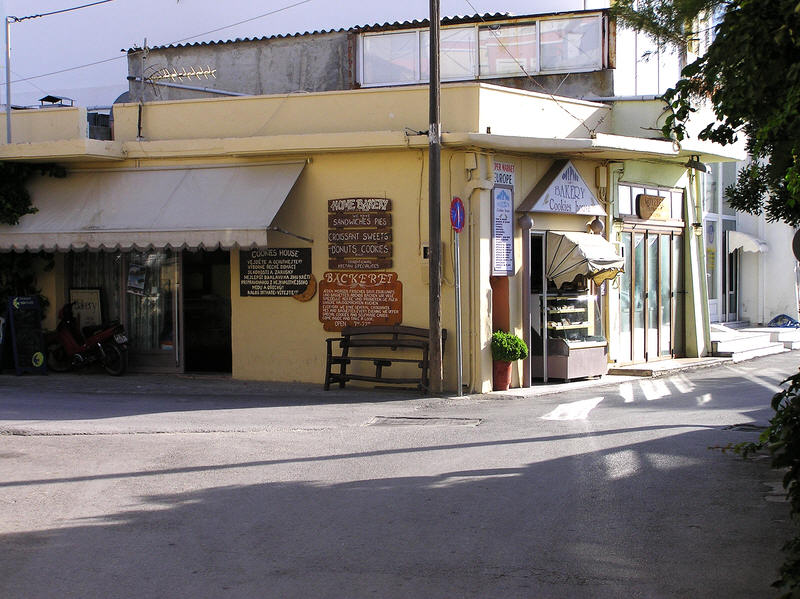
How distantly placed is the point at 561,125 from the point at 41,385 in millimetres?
9751

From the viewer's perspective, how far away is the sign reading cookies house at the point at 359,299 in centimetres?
1495

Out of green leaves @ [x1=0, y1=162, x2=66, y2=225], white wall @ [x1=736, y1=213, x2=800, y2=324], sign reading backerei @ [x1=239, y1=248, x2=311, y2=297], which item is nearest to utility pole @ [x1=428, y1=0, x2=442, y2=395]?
sign reading backerei @ [x1=239, y1=248, x2=311, y2=297]

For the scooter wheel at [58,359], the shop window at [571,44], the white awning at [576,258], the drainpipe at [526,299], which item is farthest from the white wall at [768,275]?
the scooter wheel at [58,359]

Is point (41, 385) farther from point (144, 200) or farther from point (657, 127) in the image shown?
point (657, 127)

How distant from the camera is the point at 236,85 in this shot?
21.9 metres

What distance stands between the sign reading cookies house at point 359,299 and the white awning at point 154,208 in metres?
1.65

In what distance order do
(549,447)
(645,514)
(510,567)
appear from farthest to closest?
(549,447)
(645,514)
(510,567)

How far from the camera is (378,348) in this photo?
15.0m

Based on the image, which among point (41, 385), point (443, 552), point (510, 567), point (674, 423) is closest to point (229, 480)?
point (443, 552)

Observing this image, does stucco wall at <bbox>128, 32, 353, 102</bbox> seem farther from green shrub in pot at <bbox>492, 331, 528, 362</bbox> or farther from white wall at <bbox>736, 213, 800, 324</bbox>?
white wall at <bbox>736, 213, 800, 324</bbox>

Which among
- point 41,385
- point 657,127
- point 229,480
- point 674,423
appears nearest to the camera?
point 229,480

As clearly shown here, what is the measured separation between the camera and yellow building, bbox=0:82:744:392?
14633 millimetres

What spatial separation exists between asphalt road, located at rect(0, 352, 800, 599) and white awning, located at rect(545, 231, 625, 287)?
3.15 meters

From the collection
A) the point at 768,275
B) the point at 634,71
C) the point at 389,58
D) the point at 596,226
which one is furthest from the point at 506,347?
the point at 768,275
